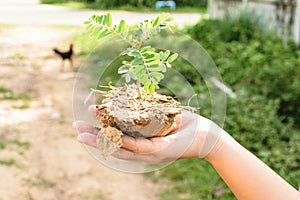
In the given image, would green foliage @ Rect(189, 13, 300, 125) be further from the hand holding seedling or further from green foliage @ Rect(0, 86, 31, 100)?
the hand holding seedling

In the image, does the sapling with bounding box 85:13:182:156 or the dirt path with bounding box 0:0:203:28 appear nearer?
the sapling with bounding box 85:13:182:156

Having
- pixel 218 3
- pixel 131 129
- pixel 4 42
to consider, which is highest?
pixel 131 129

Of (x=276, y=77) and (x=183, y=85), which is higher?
(x=183, y=85)

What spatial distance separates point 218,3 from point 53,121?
5427mm

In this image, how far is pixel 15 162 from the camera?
4402 millimetres

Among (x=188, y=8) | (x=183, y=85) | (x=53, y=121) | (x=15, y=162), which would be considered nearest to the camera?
(x=183, y=85)

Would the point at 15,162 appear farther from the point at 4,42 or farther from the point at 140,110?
the point at 4,42

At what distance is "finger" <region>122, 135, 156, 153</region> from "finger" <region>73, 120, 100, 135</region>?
0.32 ft

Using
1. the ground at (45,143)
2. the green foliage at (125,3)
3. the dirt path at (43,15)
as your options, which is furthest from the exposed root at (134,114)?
the dirt path at (43,15)

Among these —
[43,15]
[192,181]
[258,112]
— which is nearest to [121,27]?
[192,181]

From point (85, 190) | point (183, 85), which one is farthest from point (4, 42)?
point (183, 85)

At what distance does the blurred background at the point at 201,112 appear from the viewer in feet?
12.7

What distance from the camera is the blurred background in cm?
387

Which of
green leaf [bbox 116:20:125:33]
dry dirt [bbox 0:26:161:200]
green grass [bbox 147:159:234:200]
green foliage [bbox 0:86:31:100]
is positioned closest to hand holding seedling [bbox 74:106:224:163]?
green leaf [bbox 116:20:125:33]
